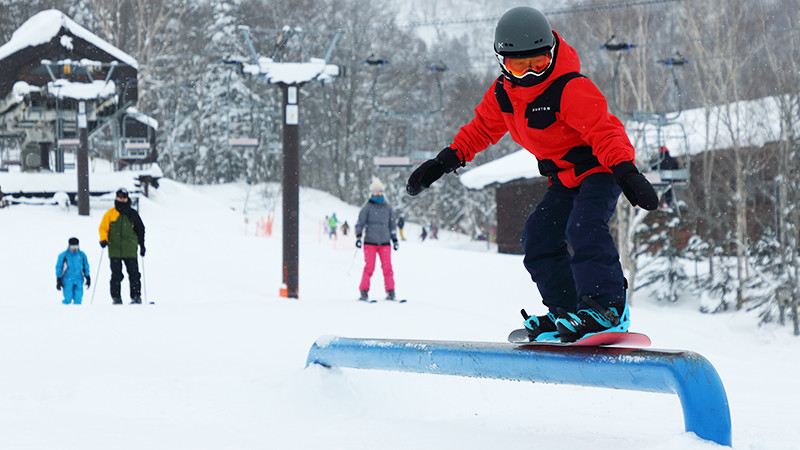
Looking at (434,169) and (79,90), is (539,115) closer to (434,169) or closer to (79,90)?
(434,169)

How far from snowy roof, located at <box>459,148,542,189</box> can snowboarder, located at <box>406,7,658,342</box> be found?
22.3 m

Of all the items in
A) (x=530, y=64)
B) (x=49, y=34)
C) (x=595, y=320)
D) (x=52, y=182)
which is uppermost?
(x=49, y=34)

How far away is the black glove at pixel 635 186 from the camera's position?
2.61m

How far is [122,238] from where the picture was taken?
9539 millimetres

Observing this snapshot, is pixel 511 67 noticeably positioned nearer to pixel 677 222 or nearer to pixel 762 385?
pixel 762 385

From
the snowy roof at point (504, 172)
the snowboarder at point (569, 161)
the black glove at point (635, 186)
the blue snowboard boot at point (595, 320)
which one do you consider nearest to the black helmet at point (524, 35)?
the snowboarder at point (569, 161)

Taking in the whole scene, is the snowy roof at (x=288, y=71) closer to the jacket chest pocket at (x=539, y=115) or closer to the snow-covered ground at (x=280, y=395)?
the snow-covered ground at (x=280, y=395)

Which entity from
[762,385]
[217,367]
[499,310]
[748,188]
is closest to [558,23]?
[748,188]

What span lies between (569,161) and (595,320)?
25.6 inches

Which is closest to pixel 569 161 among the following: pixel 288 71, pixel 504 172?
pixel 288 71

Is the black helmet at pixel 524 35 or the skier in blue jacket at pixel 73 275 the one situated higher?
the black helmet at pixel 524 35

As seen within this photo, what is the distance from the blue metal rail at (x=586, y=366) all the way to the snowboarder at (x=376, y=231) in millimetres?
6313

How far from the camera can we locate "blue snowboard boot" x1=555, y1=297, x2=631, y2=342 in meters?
2.91

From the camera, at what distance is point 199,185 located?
44344 mm
